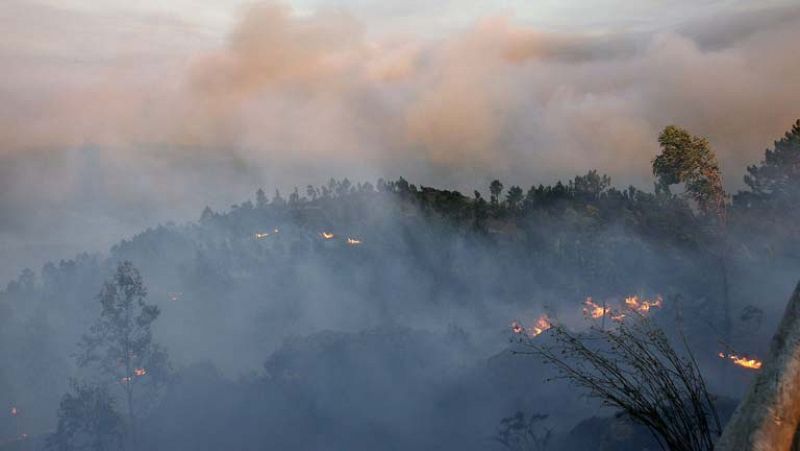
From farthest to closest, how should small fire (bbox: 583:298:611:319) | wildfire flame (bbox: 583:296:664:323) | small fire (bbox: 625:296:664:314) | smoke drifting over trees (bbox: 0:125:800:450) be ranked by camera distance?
small fire (bbox: 583:298:611:319) < small fire (bbox: 625:296:664:314) < wildfire flame (bbox: 583:296:664:323) < smoke drifting over trees (bbox: 0:125:800:450)

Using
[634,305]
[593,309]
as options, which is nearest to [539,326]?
[593,309]

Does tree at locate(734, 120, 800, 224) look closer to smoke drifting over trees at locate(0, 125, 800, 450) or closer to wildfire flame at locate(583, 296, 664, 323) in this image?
smoke drifting over trees at locate(0, 125, 800, 450)

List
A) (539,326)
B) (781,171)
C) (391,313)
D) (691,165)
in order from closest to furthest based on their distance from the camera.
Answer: (691,165) < (781,171) < (539,326) < (391,313)

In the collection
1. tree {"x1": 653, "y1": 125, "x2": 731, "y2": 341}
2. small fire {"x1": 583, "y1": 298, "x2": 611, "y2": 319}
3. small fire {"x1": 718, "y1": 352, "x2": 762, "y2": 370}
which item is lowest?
small fire {"x1": 718, "y1": 352, "x2": 762, "y2": 370}

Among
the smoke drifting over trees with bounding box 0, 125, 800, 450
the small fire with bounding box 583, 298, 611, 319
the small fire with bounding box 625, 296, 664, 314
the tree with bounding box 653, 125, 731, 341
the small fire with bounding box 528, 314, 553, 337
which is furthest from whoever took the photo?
the small fire with bounding box 528, 314, 553, 337

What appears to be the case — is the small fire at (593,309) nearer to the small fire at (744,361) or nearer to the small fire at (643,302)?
the small fire at (643,302)

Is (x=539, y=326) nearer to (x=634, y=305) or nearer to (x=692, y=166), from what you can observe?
(x=634, y=305)

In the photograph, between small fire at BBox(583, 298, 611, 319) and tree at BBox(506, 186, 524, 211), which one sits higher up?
tree at BBox(506, 186, 524, 211)

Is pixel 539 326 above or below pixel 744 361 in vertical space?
above

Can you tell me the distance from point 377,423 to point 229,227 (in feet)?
297

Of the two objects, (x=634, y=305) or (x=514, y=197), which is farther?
(x=514, y=197)

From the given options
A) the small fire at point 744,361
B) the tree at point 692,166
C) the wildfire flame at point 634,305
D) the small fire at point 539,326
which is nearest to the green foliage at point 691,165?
the tree at point 692,166

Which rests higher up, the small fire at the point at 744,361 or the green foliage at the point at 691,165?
the green foliage at the point at 691,165

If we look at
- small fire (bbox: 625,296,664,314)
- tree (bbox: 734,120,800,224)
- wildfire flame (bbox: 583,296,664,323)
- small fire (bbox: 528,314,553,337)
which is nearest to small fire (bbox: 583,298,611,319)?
wildfire flame (bbox: 583,296,664,323)
